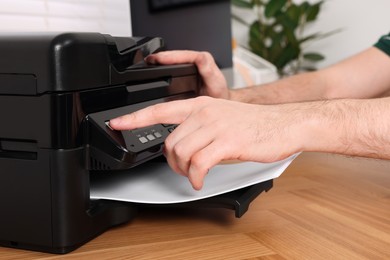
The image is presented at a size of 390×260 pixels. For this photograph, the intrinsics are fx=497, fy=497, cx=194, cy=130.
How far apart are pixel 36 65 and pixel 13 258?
22 centimetres

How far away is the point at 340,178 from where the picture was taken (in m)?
0.96

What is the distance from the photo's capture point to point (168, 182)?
2.38ft

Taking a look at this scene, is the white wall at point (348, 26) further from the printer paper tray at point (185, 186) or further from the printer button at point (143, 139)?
the printer button at point (143, 139)

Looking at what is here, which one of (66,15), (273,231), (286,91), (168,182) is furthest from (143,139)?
(286,91)

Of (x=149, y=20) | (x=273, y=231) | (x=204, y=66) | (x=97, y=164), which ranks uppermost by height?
(x=149, y=20)

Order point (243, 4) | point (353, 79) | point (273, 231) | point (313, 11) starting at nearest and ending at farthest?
1. point (273, 231)
2. point (353, 79)
3. point (313, 11)
4. point (243, 4)

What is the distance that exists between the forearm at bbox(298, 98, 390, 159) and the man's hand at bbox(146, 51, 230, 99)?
270 mm

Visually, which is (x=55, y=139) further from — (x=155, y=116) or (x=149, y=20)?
(x=149, y=20)

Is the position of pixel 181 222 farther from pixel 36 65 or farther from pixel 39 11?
pixel 39 11

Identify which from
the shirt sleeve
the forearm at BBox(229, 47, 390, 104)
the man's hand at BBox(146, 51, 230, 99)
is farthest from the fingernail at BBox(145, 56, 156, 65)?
the shirt sleeve

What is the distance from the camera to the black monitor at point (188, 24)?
1188 mm

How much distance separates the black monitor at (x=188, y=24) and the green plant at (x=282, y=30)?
1.60 metres

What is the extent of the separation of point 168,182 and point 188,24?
2.47ft

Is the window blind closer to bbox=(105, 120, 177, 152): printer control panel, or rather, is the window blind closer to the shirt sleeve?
bbox=(105, 120, 177, 152): printer control panel
